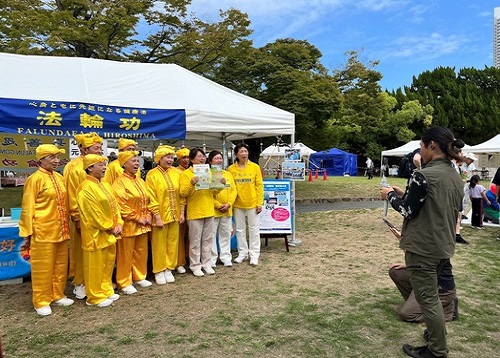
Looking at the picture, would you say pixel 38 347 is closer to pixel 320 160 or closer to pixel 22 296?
pixel 22 296

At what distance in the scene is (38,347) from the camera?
3.33m

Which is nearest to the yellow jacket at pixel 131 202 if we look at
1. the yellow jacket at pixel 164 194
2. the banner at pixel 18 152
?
the yellow jacket at pixel 164 194

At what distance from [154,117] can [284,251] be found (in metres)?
3.20

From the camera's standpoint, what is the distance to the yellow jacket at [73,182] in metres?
4.34

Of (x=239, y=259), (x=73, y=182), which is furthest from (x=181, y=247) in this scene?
(x=73, y=182)

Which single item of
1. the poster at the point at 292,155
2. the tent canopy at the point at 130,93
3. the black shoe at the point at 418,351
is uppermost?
the tent canopy at the point at 130,93

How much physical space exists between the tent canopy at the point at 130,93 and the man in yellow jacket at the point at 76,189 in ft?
2.05

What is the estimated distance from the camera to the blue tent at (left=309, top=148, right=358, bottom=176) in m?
34.1

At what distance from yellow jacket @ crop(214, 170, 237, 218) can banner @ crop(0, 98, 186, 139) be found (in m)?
0.93

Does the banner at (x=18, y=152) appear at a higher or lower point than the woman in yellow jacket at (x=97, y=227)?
higher

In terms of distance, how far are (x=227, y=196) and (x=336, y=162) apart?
98.8ft

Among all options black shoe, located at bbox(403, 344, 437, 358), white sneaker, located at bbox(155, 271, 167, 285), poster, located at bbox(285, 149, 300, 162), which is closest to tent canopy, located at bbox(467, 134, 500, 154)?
poster, located at bbox(285, 149, 300, 162)

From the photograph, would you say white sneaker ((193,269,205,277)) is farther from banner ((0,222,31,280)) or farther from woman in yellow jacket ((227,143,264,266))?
banner ((0,222,31,280))

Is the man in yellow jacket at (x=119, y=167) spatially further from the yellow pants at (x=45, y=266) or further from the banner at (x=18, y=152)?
the banner at (x=18, y=152)
